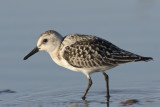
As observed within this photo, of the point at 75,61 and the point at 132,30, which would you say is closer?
the point at 75,61

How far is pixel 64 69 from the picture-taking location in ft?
55.2

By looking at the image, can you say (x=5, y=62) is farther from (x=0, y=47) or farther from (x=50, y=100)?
(x=50, y=100)

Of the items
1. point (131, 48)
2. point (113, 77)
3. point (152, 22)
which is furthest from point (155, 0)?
point (113, 77)

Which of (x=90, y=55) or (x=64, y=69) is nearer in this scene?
(x=90, y=55)

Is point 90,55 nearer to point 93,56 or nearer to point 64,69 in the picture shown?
point 93,56

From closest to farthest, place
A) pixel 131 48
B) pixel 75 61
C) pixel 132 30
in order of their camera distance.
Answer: pixel 75 61
pixel 131 48
pixel 132 30

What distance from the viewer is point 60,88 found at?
Result: 15.6m

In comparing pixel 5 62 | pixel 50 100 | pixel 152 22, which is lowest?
pixel 50 100

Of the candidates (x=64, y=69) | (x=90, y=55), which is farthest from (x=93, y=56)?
(x=64, y=69)

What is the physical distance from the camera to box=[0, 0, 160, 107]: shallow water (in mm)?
15055

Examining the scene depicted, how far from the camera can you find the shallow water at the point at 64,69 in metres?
15.1

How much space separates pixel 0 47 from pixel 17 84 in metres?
1.99

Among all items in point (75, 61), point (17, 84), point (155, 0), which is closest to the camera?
point (75, 61)

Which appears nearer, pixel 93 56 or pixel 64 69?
pixel 93 56
